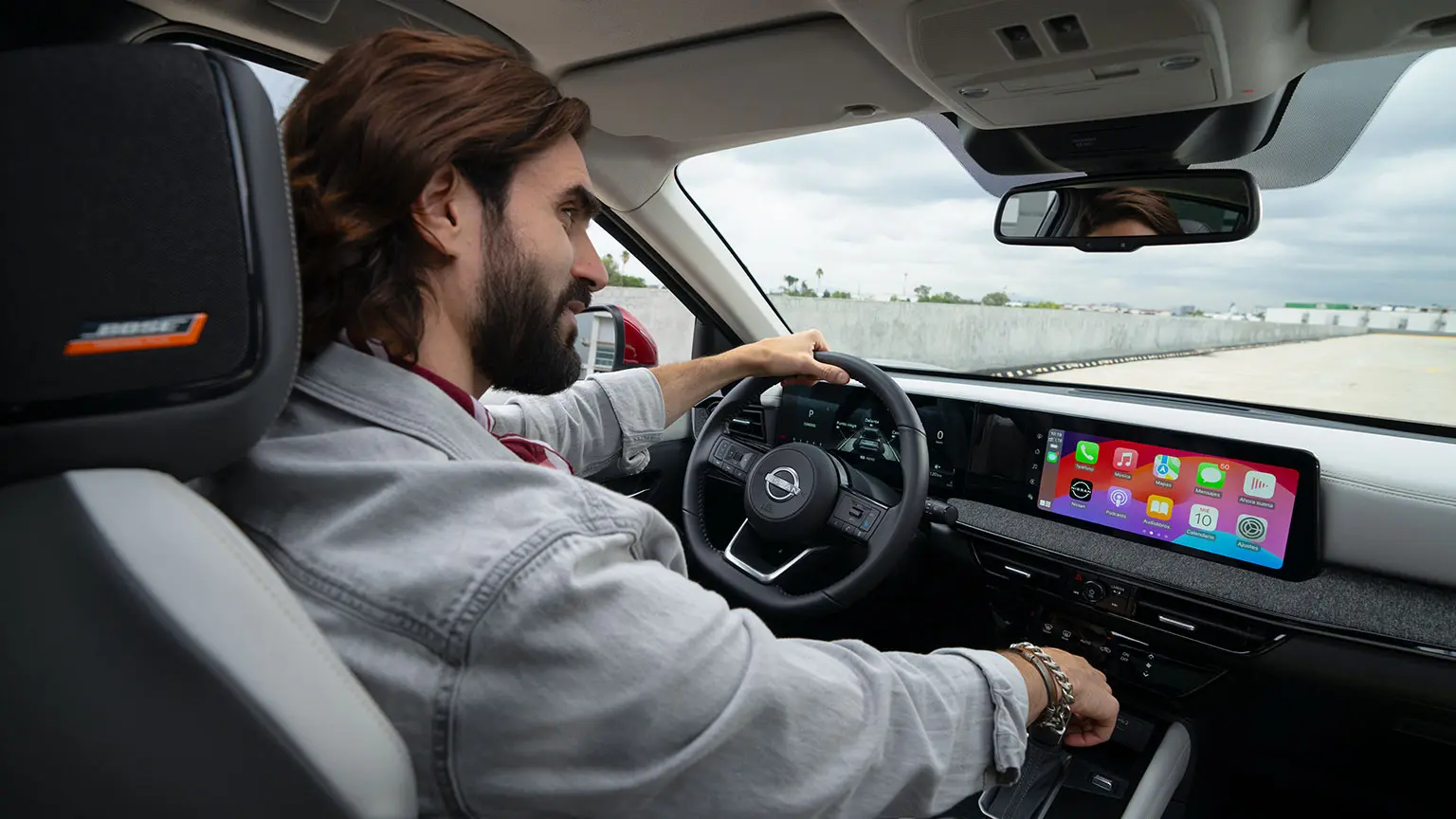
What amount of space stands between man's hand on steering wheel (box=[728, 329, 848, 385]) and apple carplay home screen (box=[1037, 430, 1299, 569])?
750 millimetres

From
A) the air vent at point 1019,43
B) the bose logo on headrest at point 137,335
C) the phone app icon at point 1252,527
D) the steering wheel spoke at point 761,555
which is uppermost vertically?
the air vent at point 1019,43

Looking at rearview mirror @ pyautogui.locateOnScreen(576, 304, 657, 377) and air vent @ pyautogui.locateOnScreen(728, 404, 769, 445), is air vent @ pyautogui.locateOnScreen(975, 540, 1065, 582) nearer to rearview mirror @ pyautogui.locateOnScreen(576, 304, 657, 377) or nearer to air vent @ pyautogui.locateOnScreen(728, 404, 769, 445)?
air vent @ pyautogui.locateOnScreen(728, 404, 769, 445)

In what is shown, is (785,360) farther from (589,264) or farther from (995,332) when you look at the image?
(995,332)

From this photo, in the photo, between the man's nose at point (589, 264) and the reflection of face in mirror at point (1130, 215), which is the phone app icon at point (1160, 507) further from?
the man's nose at point (589, 264)

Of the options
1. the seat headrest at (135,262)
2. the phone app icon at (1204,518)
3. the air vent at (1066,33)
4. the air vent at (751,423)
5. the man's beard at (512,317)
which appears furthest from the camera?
the air vent at (751,423)

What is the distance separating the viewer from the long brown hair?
3.58ft

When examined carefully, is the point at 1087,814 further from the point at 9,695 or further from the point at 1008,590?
the point at 9,695

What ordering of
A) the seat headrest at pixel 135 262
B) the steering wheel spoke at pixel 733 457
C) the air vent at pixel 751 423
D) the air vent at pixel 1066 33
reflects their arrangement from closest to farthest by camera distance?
1. the seat headrest at pixel 135 262
2. the air vent at pixel 1066 33
3. the steering wheel spoke at pixel 733 457
4. the air vent at pixel 751 423

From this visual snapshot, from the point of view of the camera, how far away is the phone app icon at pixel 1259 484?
6.30ft

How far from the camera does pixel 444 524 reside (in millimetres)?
846

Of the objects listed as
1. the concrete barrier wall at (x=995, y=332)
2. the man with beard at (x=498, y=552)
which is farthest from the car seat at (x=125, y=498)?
the concrete barrier wall at (x=995, y=332)

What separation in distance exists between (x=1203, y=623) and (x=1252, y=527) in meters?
0.26

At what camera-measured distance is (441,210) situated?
3.85 ft

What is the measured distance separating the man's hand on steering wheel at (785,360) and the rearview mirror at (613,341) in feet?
3.67
